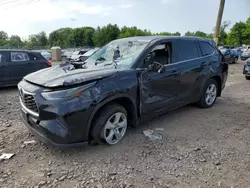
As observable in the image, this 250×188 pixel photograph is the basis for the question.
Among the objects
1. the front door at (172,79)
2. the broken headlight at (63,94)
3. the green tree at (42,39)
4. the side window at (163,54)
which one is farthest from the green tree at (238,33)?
the green tree at (42,39)

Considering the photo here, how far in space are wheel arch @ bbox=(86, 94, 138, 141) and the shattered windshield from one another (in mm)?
577

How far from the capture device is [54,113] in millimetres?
2746

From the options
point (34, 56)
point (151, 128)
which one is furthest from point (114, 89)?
point (34, 56)

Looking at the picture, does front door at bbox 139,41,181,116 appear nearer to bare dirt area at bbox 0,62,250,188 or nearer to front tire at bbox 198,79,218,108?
bare dirt area at bbox 0,62,250,188

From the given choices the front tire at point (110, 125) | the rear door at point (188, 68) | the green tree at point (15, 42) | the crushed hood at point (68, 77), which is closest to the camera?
the crushed hood at point (68, 77)

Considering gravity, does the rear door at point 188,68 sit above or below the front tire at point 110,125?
above

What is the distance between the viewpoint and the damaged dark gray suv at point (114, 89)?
2799mm

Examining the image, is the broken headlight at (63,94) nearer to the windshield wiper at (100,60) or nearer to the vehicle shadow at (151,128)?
the vehicle shadow at (151,128)

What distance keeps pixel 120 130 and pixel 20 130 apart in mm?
1961

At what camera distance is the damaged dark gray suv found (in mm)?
2799

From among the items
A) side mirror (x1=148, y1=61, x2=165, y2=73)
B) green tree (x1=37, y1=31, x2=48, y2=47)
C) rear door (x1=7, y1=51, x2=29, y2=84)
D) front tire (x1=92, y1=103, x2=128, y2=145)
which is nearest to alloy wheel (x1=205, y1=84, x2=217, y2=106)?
side mirror (x1=148, y1=61, x2=165, y2=73)

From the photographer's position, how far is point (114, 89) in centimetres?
310

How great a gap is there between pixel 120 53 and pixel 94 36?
83433mm

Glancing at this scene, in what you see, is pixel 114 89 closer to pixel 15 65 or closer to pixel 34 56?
pixel 15 65
